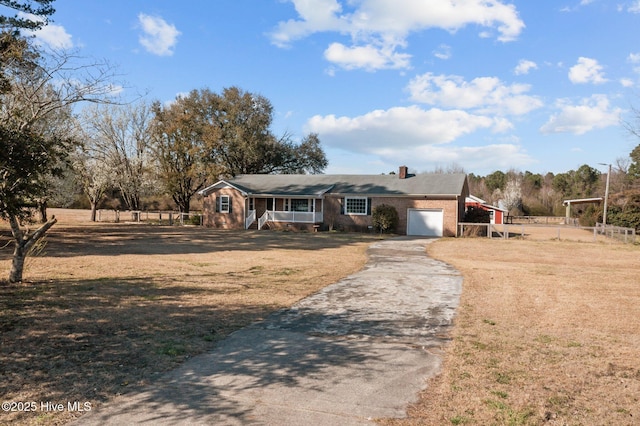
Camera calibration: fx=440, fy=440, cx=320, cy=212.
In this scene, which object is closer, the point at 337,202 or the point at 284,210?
the point at 337,202

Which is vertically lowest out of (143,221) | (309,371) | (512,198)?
(309,371)

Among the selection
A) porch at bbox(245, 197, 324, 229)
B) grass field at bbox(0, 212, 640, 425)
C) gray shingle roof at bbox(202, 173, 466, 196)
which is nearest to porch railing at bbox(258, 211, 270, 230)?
porch at bbox(245, 197, 324, 229)

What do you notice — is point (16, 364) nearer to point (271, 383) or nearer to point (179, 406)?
point (179, 406)

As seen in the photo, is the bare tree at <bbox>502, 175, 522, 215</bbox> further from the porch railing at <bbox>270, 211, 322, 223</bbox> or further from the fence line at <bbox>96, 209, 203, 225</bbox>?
the fence line at <bbox>96, 209, 203, 225</bbox>

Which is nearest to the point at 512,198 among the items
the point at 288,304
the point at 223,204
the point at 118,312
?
the point at 223,204

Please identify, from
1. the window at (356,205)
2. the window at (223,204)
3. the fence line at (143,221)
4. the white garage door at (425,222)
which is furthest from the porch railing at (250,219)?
the white garage door at (425,222)

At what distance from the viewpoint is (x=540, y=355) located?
6.02m

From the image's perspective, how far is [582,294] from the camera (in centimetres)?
1063

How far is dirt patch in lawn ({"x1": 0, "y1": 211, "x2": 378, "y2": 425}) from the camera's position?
4738 millimetres

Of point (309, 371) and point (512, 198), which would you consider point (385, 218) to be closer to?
point (309, 371)

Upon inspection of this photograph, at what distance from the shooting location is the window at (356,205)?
3315cm

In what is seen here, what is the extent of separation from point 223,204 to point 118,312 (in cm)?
2932

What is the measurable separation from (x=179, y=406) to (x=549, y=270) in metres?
14.0

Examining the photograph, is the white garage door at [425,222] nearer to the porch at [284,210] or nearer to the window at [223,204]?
the porch at [284,210]
